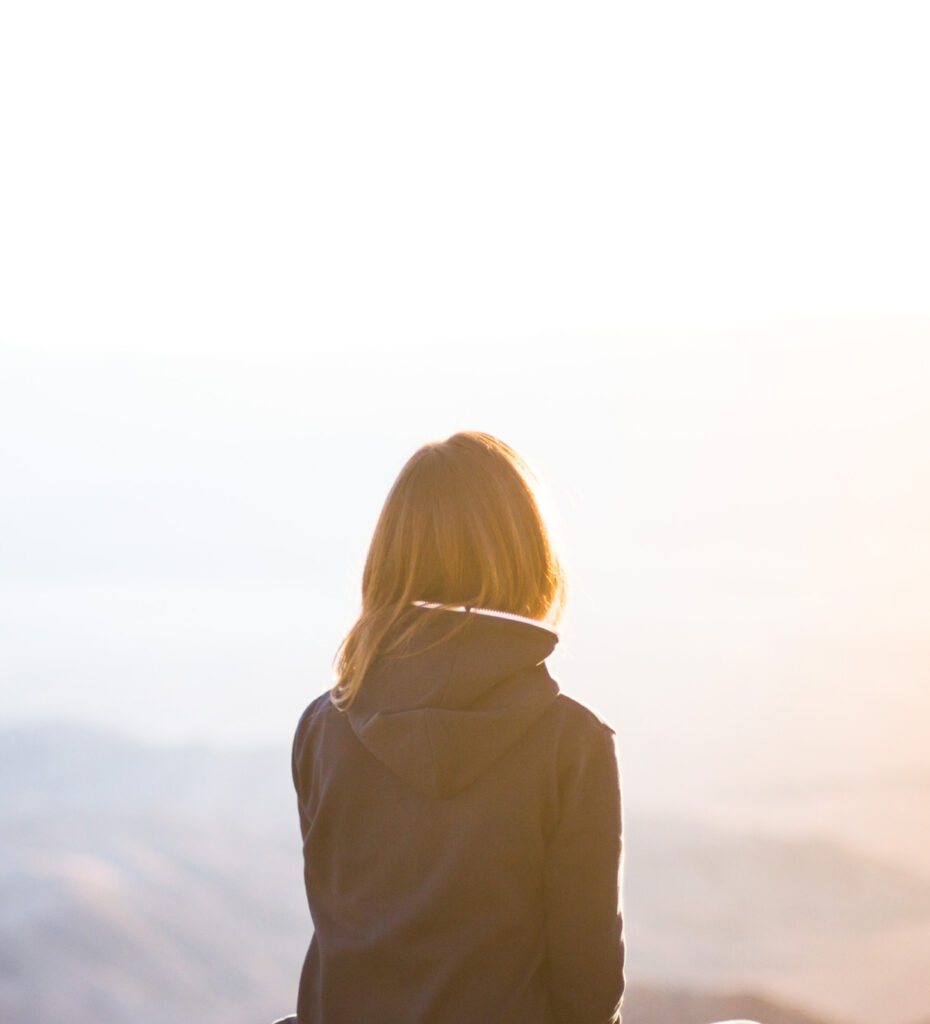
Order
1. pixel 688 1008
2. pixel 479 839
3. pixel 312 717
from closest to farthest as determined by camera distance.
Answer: pixel 479 839 < pixel 312 717 < pixel 688 1008

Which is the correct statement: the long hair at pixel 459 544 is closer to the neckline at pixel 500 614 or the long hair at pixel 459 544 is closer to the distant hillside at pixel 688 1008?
the neckline at pixel 500 614

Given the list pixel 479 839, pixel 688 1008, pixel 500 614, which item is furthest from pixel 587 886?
pixel 688 1008

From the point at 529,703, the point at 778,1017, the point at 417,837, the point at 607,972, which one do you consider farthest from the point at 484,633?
the point at 778,1017

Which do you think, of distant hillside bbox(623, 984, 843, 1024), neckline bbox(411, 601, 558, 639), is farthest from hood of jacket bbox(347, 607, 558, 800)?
distant hillside bbox(623, 984, 843, 1024)

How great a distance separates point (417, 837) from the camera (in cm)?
87

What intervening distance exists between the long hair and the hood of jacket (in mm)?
19

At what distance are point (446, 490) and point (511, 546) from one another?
71mm

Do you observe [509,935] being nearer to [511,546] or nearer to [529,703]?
[529,703]

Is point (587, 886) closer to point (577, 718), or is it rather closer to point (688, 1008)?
point (577, 718)

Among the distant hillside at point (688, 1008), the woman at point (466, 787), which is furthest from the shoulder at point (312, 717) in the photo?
the distant hillside at point (688, 1008)

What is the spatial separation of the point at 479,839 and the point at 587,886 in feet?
0.33

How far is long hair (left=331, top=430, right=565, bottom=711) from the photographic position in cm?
89

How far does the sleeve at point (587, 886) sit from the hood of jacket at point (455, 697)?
0.22 ft

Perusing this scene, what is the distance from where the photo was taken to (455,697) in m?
0.86
